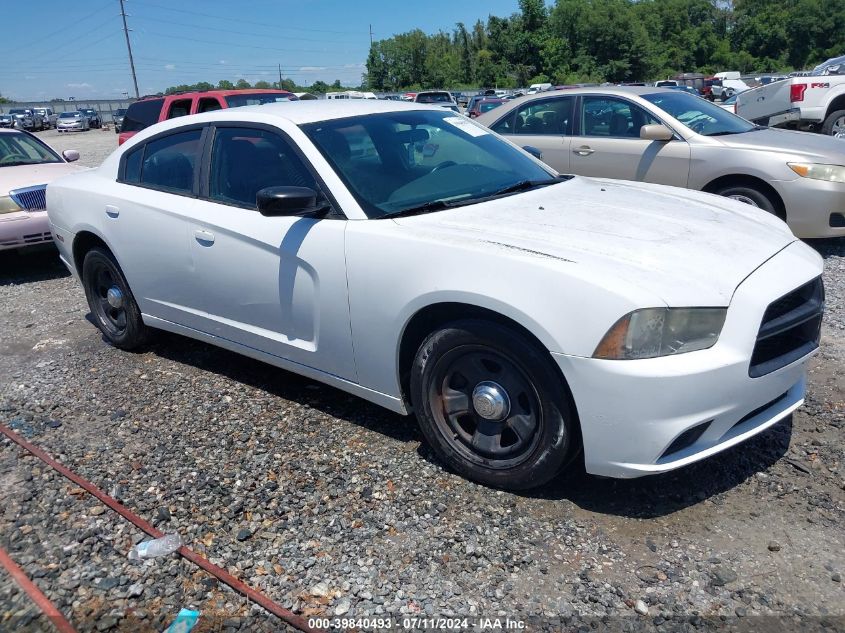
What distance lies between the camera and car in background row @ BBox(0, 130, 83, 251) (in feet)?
23.5

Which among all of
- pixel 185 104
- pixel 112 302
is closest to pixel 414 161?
pixel 112 302

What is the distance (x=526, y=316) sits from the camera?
2748mm

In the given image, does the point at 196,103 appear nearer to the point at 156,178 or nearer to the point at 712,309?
the point at 156,178

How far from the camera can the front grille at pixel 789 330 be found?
2775mm

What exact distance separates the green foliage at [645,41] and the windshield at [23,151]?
66.4 metres

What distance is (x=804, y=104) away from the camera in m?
12.2

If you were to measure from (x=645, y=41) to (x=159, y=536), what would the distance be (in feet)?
271

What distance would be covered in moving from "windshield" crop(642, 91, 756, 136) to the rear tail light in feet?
19.0

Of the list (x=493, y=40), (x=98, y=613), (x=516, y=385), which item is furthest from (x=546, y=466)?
(x=493, y=40)

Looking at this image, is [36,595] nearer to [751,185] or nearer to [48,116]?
[751,185]

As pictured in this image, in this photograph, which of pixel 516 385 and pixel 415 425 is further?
Answer: pixel 415 425

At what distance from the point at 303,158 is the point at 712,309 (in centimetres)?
212

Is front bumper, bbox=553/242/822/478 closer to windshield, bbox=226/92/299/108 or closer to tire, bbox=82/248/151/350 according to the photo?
tire, bbox=82/248/151/350

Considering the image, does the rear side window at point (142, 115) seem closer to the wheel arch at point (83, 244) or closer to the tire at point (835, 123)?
the wheel arch at point (83, 244)
